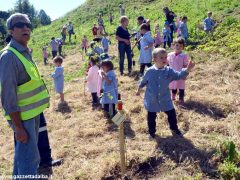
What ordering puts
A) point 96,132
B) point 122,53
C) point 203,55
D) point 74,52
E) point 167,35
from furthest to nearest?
1. point 74,52
2. point 167,35
3. point 203,55
4. point 122,53
5. point 96,132

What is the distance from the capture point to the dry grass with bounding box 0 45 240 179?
4.98 m

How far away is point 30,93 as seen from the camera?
3.83m

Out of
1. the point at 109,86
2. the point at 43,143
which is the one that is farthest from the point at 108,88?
the point at 43,143

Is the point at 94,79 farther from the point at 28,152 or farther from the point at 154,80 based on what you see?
the point at 28,152

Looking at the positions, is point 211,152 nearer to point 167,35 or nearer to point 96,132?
point 96,132

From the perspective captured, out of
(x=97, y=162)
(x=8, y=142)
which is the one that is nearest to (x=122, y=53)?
(x=8, y=142)

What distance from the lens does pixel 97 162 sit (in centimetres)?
538

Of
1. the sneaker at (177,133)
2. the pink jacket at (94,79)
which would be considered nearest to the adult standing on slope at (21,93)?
the sneaker at (177,133)

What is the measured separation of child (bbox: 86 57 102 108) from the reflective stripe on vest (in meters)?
4.51

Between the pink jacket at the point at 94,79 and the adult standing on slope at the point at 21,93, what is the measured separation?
4.45m

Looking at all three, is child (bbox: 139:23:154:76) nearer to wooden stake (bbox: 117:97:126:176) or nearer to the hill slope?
the hill slope

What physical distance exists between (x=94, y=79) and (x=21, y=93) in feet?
15.8

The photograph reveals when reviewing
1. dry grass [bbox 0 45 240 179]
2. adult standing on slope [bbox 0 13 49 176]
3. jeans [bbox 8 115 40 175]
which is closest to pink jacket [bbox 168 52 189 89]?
dry grass [bbox 0 45 240 179]

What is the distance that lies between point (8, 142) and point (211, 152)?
4.00 m
